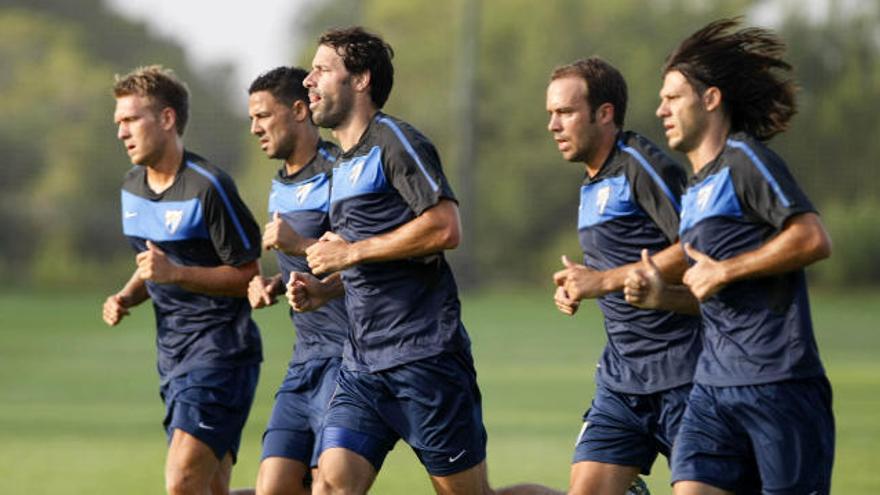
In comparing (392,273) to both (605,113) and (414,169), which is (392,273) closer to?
(414,169)

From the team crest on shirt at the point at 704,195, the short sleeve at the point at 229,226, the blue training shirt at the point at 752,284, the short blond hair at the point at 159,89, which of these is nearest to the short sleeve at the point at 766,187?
the blue training shirt at the point at 752,284

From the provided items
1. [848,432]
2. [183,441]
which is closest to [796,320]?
[183,441]

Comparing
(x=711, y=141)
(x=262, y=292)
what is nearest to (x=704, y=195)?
(x=711, y=141)

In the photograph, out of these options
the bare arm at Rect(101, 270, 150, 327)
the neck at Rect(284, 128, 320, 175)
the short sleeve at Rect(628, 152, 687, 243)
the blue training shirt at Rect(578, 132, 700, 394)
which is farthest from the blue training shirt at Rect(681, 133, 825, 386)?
the bare arm at Rect(101, 270, 150, 327)

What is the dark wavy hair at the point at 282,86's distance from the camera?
25.4 ft

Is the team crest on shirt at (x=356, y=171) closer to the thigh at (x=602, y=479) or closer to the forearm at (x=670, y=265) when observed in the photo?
the forearm at (x=670, y=265)

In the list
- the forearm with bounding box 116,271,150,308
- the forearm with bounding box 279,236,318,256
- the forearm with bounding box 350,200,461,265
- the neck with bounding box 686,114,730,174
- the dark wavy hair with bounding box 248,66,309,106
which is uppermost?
the dark wavy hair with bounding box 248,66,309,106

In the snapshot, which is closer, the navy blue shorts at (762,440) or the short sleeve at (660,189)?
the navy blue shorts at (762,440)

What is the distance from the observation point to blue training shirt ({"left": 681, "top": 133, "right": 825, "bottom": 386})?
5.83m

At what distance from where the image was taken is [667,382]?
681 cm

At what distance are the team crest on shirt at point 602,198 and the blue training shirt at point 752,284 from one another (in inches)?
31.9

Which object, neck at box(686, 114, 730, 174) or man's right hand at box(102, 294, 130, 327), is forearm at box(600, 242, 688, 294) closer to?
neck at box(686, 114, 730, 174)

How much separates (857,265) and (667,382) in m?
24.7

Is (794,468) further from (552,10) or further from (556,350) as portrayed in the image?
(552,10)
